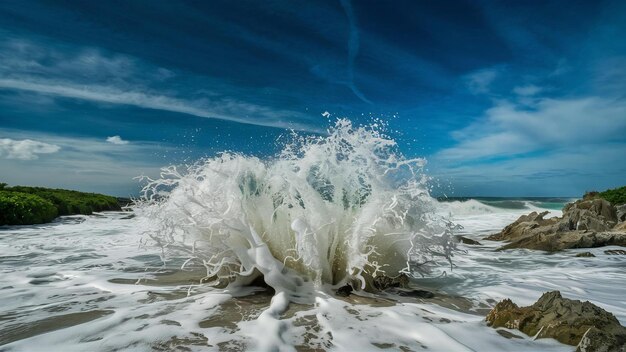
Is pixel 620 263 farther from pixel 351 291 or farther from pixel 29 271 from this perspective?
pixel 29 271

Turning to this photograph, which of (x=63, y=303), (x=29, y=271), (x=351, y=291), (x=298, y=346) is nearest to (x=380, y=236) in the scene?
(x=351, y=291)

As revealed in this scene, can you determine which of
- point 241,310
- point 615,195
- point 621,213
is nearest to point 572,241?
point 241,310

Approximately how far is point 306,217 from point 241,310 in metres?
1.11

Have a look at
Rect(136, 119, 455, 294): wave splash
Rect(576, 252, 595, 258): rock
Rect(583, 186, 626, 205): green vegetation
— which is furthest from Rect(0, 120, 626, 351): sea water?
Rect(583, 186, 626, 205): green vegetation

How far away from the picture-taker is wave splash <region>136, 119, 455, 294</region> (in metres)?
3.86

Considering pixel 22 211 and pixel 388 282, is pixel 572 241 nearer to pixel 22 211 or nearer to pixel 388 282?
pixel 388 282

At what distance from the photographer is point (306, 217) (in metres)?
4.05

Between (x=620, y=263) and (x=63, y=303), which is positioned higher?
(x=620, y=263)

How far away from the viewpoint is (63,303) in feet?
11.9

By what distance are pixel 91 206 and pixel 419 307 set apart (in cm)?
1868

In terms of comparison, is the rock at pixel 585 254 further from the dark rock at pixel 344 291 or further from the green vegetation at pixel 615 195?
the green vegetation at pixel 615 195

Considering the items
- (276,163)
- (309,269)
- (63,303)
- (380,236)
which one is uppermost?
(276,163)

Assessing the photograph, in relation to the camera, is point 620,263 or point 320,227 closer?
point 320,227

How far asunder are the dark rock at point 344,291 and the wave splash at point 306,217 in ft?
0.24
